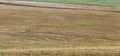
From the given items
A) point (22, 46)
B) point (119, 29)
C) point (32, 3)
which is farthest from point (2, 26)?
point (32, 3)

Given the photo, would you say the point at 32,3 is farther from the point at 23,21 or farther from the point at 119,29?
the point at 119,29

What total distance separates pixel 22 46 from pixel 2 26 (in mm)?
5784

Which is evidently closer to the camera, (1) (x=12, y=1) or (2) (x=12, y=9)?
(2) (x=12, y=9)

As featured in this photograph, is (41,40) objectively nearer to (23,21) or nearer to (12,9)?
(23,21)

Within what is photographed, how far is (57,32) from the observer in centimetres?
1966

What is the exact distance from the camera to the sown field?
45.6 ft

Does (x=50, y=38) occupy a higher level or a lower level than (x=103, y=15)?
lower

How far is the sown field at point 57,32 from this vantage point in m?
13.9

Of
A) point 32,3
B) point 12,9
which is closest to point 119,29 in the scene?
Answer: point 12,9

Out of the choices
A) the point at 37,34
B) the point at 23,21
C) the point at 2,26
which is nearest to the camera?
the point at 37,34

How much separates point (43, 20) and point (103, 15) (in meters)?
5.98

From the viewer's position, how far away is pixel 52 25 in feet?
71.3

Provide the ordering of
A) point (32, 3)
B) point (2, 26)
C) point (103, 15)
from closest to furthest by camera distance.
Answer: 1. point (2, 26)
2. point (103, 15)
3. point (32, 3)

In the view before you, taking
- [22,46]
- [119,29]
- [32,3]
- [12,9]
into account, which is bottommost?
[22,46]
